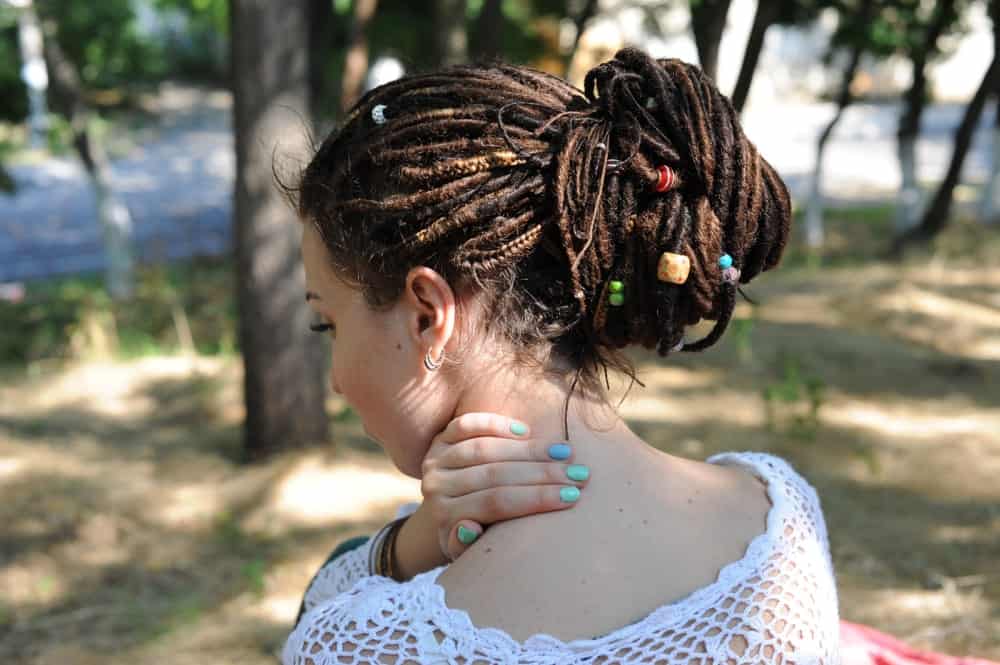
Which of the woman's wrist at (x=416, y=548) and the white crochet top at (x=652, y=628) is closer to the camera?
the white crochet top at (x=652, y=628)

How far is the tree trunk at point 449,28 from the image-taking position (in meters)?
7.07

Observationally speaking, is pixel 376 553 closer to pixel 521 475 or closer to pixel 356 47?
pixel 521 475

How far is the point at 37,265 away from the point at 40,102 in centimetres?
633

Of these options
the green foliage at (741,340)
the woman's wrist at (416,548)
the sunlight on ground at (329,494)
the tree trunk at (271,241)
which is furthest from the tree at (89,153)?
the woman's wrist at (416,548)

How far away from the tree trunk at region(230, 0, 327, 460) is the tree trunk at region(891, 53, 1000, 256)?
3818 mm

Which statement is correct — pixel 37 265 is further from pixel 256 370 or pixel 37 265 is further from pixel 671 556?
pixel 671 556

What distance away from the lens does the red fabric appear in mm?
1930

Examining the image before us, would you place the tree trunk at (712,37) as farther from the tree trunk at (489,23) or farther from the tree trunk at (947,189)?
the tree trunk at (489,23)

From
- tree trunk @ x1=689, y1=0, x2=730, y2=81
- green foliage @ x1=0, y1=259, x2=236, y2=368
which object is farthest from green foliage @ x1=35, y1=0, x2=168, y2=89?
tree trunk @ x1=689, y1=0, x2=730, y2=81

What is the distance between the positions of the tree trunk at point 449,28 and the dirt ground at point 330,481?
291 cm

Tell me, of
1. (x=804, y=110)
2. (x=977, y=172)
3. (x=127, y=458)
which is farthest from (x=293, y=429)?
(x=804, y=110)

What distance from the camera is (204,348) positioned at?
6.17m

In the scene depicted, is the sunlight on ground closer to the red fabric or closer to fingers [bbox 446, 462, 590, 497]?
the red fabric

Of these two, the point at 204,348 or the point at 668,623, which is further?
the point at 204,348
